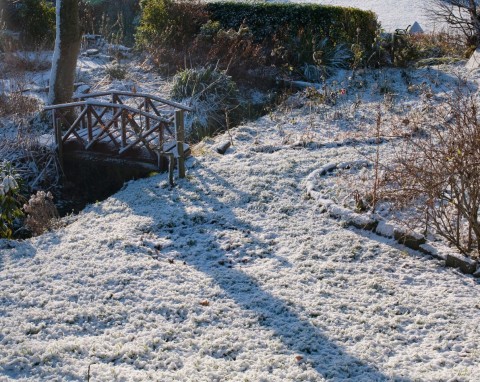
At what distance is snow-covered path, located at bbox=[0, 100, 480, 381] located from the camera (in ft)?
14.6

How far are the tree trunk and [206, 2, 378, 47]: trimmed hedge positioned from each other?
16.2 ft

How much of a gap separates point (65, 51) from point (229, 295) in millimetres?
7458

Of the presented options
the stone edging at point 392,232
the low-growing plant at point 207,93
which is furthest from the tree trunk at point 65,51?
the stone edging at point 392,232

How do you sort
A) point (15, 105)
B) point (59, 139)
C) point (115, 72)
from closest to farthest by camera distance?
point (59, 139)
point (15, 105)
point (115, 72)

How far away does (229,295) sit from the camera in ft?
18.1

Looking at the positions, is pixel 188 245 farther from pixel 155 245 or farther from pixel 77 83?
pixel 77 83

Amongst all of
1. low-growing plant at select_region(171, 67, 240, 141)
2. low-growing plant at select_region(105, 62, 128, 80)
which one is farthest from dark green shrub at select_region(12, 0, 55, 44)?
low-growing plant at select_region(171, 67, 240, 141)

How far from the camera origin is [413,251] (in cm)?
621

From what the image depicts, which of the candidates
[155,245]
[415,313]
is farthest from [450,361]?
[155,245]

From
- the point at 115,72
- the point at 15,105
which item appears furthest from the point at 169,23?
the point at 15,105

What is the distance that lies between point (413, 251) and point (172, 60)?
9.37m

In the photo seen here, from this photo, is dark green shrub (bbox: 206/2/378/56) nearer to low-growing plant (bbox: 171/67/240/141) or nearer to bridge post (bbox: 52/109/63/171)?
low-growing plant (bbox: 171/67/240/141)

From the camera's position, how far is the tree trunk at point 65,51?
11.1 m

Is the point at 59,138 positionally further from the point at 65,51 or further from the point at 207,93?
the point at 207,93
